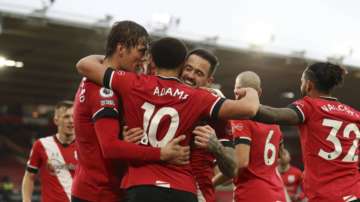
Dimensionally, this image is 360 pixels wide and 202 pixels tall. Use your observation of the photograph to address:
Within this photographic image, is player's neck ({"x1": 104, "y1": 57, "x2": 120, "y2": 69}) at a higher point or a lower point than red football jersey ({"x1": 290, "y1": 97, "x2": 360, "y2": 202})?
higher

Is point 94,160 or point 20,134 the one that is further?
point 20,134

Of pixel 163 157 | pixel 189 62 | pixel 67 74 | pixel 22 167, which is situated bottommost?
pixel 22 167

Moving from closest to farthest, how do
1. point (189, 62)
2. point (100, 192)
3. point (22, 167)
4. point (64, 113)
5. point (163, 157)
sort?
point (163, 157) → point (100, 192) → point (189, 62) → point (64, 113) → point (22, 167)

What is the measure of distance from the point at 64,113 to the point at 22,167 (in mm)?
22371

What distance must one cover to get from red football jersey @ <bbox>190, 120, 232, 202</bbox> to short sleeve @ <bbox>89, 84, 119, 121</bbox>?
682mm

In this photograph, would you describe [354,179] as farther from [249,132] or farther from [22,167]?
[22,167]

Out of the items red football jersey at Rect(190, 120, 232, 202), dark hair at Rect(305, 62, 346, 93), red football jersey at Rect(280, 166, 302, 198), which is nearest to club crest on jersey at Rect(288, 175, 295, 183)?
red football jersey at Rect(280, 166, 302, 198)

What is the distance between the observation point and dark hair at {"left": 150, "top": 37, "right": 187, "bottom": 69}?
3598 mm

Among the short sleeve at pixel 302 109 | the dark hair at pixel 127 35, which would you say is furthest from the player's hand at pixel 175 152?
the short sleeve at pixel 302 109

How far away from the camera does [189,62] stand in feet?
14.3

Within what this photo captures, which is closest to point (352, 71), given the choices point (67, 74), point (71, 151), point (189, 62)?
point (67, 74)

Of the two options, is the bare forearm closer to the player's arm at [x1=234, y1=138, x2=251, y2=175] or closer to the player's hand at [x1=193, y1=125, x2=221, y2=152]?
the player's arm at [x1=234, y1=138, x2=251, y2=175]

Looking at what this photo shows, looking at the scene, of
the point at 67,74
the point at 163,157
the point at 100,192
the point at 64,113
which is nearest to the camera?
the point at 163,157

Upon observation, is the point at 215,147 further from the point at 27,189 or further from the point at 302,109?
the point at 27,189
